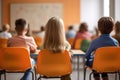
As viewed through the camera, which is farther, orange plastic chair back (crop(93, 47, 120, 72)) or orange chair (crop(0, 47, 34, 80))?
orange chair (crop(0, 47, 34, 80))

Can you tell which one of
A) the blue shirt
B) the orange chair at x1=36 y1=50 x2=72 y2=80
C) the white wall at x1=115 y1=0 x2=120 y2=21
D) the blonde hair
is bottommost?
the orange chair at x1=36 y1=50 x2=72 y2=80

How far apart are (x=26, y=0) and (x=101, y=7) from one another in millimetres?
3048

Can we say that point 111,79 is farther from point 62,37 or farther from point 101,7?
point 101,7

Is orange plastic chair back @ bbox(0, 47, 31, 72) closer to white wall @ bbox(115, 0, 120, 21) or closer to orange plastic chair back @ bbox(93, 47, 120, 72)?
orange plastic chair back @ bbox(93, 47, 120, 72)

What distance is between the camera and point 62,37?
382cm

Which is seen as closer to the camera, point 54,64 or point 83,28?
point 54,64

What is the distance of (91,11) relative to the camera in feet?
38.7

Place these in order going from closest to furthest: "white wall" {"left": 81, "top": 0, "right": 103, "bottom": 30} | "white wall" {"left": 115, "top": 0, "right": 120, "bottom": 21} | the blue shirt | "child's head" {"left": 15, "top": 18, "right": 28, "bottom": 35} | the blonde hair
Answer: the blonde hair < the blue shirt < "child's head" {"left": 15, "top": 18, "right": 28, "bottom": 35} < "white wall" {"left": 115, "top": 0, "right": 120, "bottom": 21} < "white wall" {"left": 81, "top": 0, "right": 103, "bottom": 30}

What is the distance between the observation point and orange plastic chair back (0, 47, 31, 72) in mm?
3834

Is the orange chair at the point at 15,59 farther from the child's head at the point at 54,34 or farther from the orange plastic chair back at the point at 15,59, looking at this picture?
the child's head at the point at 54,34

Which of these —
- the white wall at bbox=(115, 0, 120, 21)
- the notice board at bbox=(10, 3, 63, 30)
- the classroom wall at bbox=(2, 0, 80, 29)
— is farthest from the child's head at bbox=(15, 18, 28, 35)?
the classroom wall at bbox=(2, 0, 80, 29)

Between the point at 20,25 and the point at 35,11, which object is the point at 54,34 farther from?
the point at 35,11

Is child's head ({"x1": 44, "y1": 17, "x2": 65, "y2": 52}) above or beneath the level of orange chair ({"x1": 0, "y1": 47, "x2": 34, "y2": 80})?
above

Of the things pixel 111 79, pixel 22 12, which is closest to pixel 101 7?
pixel 22 12
